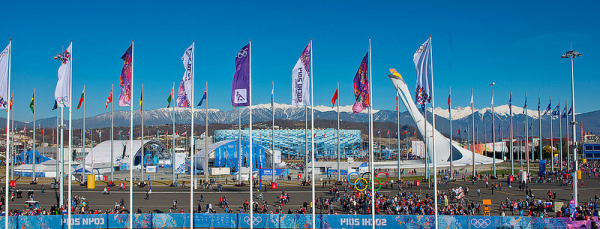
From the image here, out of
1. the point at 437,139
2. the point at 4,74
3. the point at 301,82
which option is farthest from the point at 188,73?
the point at 437,139

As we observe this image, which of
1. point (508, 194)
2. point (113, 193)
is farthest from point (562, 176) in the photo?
point (113, 193)

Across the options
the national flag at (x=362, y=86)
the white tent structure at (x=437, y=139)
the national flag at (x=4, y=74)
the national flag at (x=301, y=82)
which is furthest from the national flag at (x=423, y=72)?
the white tent structure at (x=437, y=139)

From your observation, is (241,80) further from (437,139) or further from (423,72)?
(437,139)

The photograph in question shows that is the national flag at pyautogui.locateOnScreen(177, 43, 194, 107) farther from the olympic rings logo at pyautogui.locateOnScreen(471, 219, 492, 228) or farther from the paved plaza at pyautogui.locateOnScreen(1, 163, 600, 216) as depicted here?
the olympic rings logo at pyautogui.locateOnScreen(471, 219, 492, 228)

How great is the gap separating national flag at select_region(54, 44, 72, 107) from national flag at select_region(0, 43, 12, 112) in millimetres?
1988

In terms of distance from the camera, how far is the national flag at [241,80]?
19703mm

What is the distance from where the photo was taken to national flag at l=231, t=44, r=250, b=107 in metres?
19.7

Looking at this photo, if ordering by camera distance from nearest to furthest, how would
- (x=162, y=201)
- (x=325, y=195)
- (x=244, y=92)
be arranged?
(x=244, y=92)
(x=162, y=201)
(x=325, y=195)

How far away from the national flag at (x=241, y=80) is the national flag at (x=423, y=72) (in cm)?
794

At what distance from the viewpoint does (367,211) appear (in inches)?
1138

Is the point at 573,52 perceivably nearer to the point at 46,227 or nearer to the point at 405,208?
the point at 405,208

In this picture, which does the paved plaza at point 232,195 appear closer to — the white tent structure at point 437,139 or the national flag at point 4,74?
the national flag at point 4,74

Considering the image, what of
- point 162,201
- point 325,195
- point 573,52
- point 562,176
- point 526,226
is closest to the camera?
point 526,226

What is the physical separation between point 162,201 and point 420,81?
939 inches
